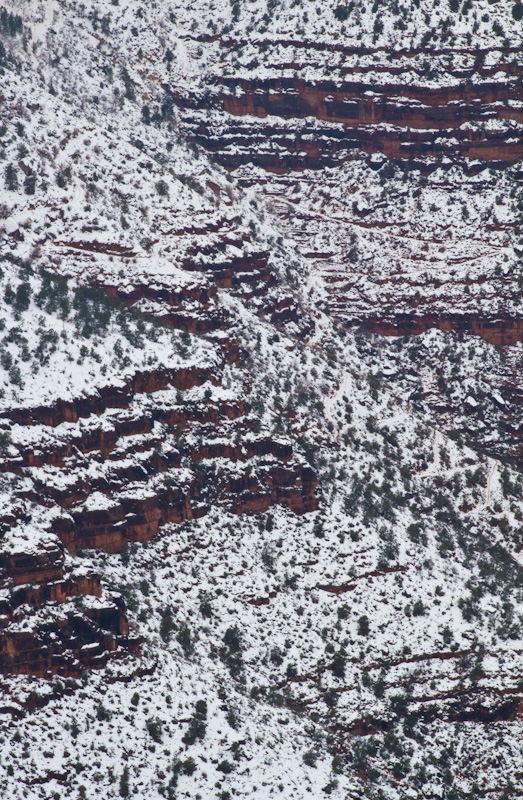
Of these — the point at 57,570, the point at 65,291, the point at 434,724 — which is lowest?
the point at 434,724

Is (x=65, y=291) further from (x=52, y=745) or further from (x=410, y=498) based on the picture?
(x=52, y=745)

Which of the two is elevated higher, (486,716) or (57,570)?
(57,570)

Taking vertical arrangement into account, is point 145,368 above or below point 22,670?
above

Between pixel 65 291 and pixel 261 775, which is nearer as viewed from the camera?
pixel 261 775

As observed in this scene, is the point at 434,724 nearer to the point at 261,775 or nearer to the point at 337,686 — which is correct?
the point at 337,686

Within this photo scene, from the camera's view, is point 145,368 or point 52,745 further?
point 145,368

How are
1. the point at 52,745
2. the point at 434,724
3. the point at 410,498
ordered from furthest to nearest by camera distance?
the point at 410,498
the point at 434,724
the point at 52,745

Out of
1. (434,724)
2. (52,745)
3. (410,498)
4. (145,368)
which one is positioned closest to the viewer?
(52,745)

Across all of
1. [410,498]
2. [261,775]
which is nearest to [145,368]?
[410,498]

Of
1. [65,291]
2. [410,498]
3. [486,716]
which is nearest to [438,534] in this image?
[410,498]
